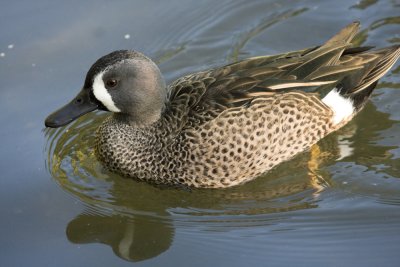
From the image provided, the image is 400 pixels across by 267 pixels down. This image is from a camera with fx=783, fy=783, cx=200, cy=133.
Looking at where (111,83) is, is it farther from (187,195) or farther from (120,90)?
(187,195)

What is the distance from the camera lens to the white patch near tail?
650 cm

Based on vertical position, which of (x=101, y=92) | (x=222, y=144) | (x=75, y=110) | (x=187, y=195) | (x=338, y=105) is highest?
(x=338, y=105)

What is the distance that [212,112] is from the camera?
6.00 meters

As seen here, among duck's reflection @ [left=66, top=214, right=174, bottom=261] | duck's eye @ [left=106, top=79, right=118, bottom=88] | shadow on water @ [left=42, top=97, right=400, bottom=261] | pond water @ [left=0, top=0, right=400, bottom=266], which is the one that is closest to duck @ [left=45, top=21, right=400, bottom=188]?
duck's eye @ [left=106, top=79, right=118, bottom=88]

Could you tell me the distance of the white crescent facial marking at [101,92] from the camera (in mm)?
5945

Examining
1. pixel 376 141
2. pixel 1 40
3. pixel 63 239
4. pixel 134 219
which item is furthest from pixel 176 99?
pixel 1 40

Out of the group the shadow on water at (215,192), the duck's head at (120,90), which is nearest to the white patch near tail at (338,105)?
the shadow on water at (215,192)

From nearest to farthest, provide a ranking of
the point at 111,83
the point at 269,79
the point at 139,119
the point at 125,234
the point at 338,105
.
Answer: the point at 125,234 → the point at 111,83 → the point at 269,79 → the point at 139,119 → the point at 338,105

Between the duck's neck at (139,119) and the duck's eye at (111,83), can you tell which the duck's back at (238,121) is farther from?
the duck's eye at (111,83)

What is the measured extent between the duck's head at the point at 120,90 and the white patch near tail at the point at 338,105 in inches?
54.8

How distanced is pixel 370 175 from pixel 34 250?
269 cm

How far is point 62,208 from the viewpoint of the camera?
6219 mm

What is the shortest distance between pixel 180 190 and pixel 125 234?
63 cm

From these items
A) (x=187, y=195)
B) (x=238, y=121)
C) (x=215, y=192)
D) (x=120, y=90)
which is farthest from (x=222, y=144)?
(x=120, y=90)
